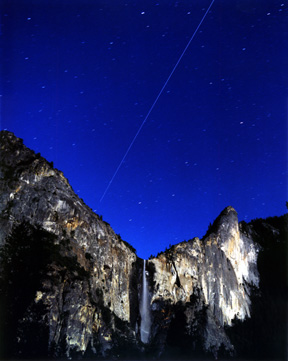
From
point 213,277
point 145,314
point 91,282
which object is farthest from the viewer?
point 213,277

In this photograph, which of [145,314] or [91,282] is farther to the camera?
[145,314]

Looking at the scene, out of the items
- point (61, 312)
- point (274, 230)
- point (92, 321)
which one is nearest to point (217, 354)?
point (92, 321)

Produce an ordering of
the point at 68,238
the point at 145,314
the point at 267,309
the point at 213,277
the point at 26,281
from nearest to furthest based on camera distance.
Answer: the point at 26,281
the point at 68,238
the point at 145,314
the point at 213,277
the point at 267,309

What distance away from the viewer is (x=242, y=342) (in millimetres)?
106938

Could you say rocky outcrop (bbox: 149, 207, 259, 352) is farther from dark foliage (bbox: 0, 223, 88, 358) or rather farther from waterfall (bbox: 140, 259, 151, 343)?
dark foliage (bbox: 0, 223, 88, 358)

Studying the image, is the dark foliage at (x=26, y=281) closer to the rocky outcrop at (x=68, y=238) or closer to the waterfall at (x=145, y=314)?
the rocky outcrop at (x=68, y=238)

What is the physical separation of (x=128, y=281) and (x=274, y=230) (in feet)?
242

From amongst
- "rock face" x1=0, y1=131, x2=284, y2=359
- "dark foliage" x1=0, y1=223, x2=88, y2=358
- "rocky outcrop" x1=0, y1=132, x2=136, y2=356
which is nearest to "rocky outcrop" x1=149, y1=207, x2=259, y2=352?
"rock face" x1=0, y1=131, x2=284, y2=359

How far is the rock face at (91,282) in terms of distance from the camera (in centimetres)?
6962

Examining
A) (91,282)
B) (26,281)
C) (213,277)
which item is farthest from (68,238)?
(213,277)

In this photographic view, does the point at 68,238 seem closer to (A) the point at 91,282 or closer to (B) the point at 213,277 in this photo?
(A) the point at 91,282

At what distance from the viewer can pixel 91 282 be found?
86875mm

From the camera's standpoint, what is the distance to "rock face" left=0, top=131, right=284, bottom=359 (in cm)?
6962

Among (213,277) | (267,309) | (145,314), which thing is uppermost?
(213,277)
